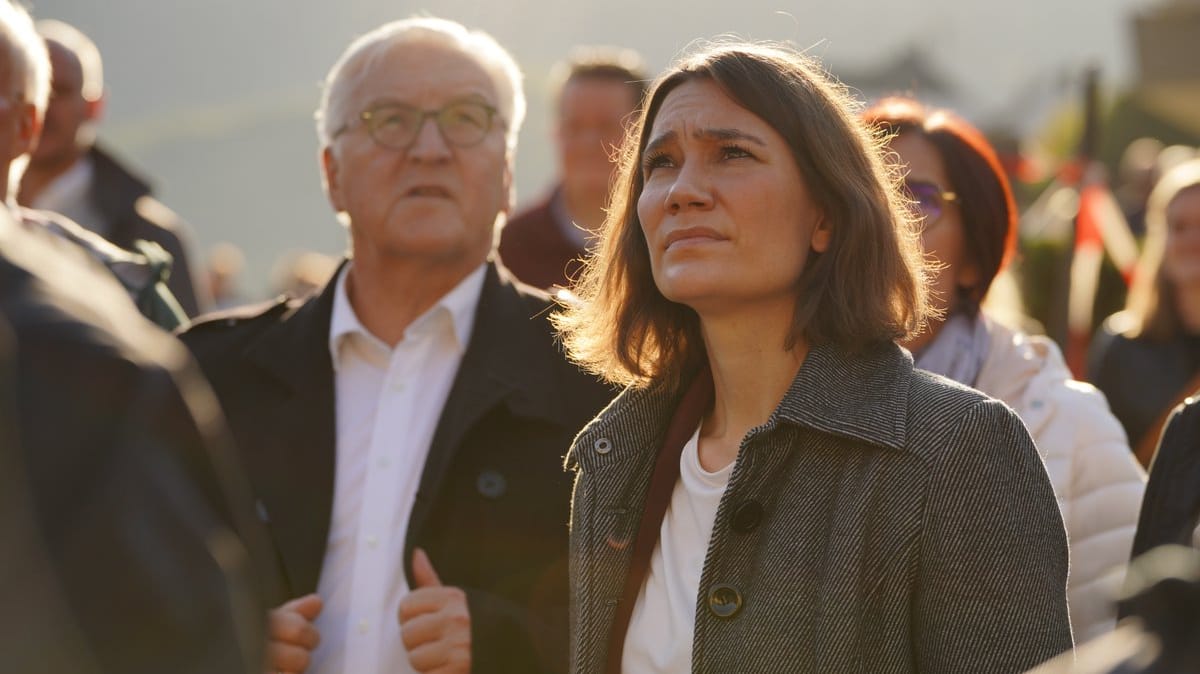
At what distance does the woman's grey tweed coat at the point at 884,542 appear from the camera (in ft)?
8.20

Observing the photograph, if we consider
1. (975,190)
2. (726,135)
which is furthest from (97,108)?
(726,135)

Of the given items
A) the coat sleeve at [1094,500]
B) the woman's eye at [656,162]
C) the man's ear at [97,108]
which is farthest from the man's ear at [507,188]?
the man's ear at [97,108]

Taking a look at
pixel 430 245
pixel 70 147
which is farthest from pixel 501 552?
pixel 70 147

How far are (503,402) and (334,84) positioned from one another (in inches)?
46.2

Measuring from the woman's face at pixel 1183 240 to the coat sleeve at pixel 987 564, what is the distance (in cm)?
311

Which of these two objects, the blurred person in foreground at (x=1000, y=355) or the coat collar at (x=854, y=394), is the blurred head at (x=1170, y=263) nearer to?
the blurred person in foreground at (x=1000, y=355)

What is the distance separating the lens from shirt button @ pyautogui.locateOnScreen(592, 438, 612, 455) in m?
3.04

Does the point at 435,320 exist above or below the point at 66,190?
above

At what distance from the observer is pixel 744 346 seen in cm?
291

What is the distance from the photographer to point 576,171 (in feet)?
20.2

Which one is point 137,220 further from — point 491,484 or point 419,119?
point 491,484

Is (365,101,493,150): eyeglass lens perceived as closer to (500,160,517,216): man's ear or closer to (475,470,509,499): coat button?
(500,160,517,216): man's ear

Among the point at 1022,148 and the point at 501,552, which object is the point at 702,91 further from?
the point at 1022,148

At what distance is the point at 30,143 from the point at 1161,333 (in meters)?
3.89
